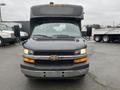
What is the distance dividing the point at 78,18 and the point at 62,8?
29.0 inches

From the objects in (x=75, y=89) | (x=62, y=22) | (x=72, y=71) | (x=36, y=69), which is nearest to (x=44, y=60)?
(x=36, y=69)

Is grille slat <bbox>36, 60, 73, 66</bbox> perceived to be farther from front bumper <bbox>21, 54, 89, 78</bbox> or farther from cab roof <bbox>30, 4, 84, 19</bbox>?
cab roof <bbox>30, 4, 84, 19</bbox>

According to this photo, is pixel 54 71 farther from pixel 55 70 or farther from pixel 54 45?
pixel 54 45

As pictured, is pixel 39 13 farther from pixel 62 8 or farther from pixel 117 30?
pixel 117 30

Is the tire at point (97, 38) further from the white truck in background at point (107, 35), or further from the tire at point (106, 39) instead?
the tire at point (106, 39)

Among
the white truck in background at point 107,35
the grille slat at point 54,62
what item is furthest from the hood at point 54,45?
the white truck in background at point 107,35

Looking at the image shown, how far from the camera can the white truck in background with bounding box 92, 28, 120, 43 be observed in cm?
1977

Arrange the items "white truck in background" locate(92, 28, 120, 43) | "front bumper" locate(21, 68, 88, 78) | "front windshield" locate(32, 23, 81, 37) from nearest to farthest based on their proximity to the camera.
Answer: "front bumper" locate(21, 68, 88, 78) < "front windshield" locate(32, 23, 81, 37) < "white truck in background" locate(92, 28, 120, 43)

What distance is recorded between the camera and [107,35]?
21.0 meters

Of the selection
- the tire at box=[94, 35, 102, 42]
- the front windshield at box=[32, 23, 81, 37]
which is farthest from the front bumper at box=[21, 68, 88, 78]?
the tire at box=[94, 35, 102, 42]

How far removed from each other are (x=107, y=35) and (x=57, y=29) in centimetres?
1611

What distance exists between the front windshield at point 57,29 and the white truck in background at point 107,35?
14471 millimetres

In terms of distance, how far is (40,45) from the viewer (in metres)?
4.69

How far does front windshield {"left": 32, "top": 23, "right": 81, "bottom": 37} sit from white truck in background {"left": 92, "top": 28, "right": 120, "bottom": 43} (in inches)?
570
